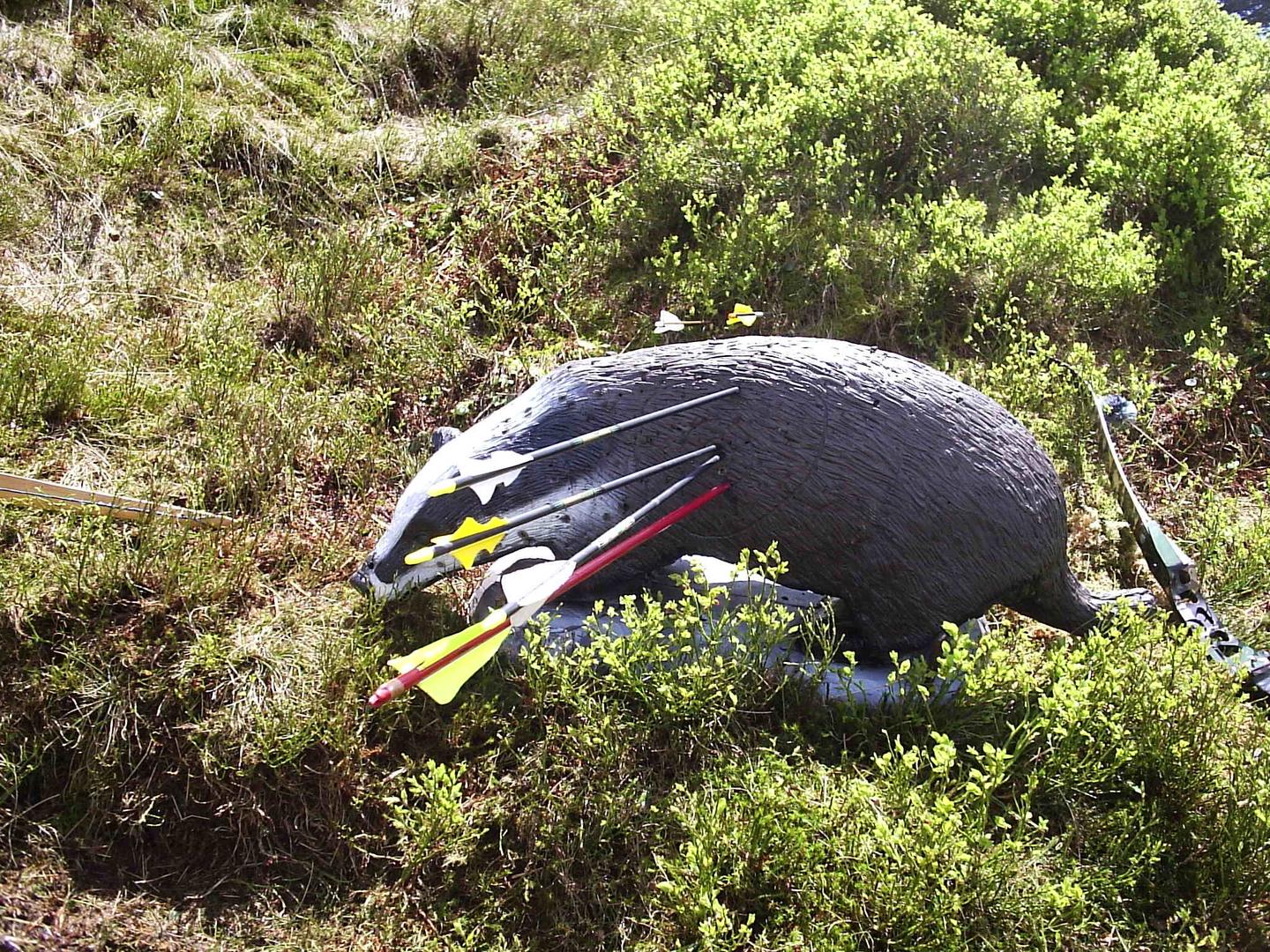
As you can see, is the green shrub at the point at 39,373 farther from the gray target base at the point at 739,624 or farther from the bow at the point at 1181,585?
the bow at the point at 1181,585

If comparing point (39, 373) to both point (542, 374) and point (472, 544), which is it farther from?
point (472, 544)

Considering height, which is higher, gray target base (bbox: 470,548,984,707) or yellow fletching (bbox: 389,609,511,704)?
yellow fletching (bbox: 389,609,511,704)

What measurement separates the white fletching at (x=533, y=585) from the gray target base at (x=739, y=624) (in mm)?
104

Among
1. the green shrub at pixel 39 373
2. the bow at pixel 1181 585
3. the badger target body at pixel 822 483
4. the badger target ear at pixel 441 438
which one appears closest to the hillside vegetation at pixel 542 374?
the green shrub at pixel 39 373

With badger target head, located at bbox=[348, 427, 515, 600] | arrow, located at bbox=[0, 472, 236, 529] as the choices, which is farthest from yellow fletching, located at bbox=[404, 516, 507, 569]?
arrow, located at bbox=[0, 472, 236, 529]

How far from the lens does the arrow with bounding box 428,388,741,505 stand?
2.78m

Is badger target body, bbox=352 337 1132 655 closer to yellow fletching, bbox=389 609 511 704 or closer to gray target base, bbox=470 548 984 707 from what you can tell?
gray target base, bbox=470 548 984 707

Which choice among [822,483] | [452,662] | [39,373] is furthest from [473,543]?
[39,373]

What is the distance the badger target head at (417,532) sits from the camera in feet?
9.69

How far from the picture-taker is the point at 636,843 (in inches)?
104

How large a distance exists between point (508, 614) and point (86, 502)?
5.50 feet

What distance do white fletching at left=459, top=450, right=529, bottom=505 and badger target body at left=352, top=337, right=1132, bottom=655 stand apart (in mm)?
71

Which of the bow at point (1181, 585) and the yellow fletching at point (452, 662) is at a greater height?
the yellow fletching at point (452, 662)

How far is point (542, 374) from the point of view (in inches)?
169
